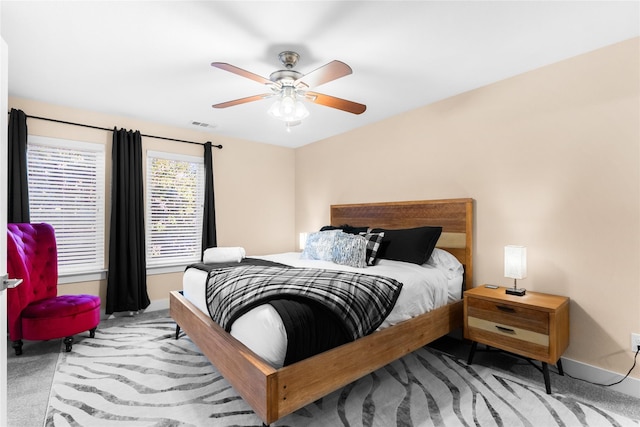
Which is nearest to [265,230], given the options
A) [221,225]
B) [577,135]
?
[221,225]

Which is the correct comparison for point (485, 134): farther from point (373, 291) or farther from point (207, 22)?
point (207, 22)

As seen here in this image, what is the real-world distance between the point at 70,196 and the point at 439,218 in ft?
13.2

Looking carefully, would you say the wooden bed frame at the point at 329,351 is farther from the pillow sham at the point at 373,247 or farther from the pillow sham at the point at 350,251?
the pillow sham at the point at 350,251

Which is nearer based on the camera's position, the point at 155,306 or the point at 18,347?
the point at 18,347

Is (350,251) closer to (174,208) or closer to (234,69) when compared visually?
(234,69)

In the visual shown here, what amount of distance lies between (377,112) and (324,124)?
76 cm

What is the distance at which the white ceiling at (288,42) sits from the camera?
1881 millimetres

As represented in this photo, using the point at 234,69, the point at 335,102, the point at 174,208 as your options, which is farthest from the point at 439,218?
the point at 174,208

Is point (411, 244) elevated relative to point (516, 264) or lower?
elevated

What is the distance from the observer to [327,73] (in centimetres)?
206

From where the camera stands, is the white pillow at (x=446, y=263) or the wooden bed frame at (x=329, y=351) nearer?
the wooden bed frame at (x=329, y=351)

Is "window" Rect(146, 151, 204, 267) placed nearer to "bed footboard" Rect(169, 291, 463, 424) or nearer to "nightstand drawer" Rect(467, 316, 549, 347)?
"bed footboard" Rect(169, 291, 463, 424)

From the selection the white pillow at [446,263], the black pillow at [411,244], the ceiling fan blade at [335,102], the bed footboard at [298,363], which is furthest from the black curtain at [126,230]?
the white pillow at [446,263]

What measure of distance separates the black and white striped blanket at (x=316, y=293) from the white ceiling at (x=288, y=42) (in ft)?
5.31
